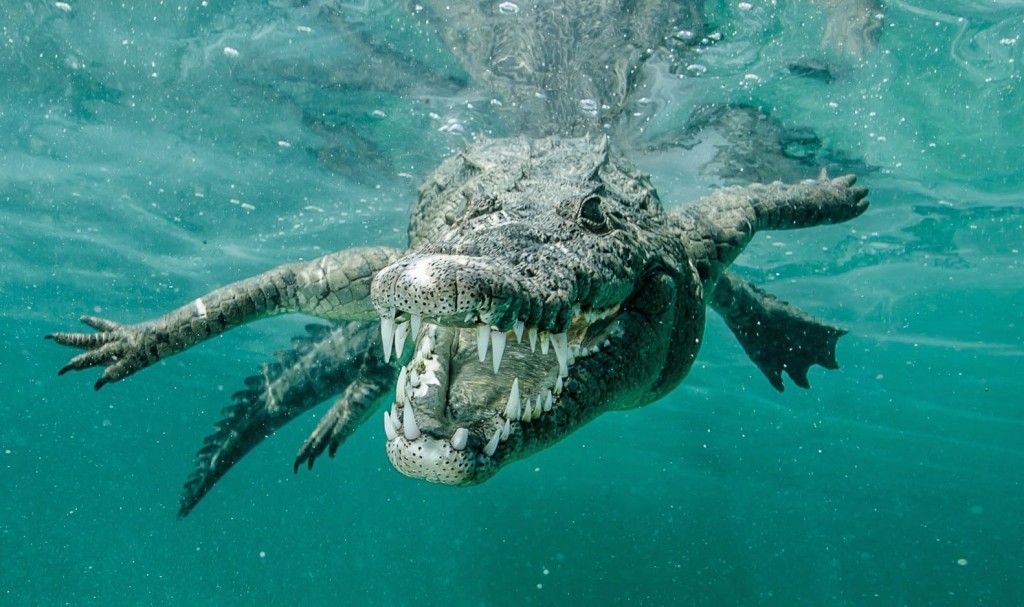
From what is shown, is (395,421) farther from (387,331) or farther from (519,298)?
(519,298)

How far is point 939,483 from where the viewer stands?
144 feet

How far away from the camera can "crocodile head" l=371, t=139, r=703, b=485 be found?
239 centimetres

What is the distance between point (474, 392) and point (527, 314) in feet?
3.41

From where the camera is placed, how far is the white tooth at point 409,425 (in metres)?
2.72

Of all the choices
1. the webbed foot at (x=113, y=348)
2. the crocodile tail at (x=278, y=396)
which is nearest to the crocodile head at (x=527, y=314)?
the webbed foot at (x=113, y=348)

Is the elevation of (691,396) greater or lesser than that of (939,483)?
greater

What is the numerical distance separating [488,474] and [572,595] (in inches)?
1154

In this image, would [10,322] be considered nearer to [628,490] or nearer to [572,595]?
[572,595]

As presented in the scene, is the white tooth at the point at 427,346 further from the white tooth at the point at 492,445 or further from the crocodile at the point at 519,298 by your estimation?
the white tooth at the point at 492,445

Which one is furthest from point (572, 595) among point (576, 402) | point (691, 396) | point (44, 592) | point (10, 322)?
point (44, 592)

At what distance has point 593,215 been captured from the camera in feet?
10.9

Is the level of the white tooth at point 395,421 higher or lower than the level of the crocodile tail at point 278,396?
higher

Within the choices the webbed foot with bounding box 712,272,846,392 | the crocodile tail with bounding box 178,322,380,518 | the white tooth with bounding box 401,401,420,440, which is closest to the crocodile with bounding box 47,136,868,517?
the white tooth with bounding box 401,401,420,440

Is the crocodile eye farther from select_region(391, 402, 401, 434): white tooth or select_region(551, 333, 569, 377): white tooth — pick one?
select_region(391, 402, 401, 434): white tooth
